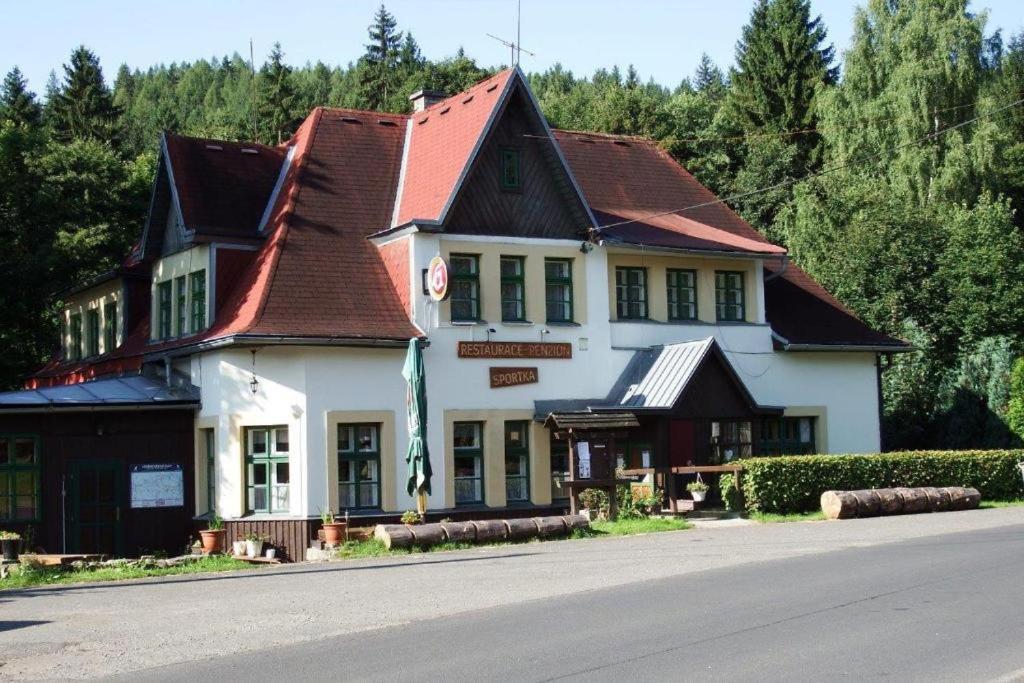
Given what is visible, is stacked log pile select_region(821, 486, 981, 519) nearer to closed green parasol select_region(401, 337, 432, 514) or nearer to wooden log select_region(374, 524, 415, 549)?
closed green parasol select_region(401, 337, 432, 514)

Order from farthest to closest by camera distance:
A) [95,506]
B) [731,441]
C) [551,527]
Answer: [731,441] < [95,506] < [551,527]

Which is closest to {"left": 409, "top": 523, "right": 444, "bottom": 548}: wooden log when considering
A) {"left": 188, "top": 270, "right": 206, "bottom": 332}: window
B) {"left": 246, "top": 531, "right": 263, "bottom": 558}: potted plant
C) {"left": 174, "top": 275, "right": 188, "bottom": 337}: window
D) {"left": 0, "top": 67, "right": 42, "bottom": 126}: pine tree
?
{"left": 246, "top": 531, "right": 263, "bottom": 558}: potted plant

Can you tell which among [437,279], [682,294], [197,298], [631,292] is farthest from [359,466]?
[682,294]

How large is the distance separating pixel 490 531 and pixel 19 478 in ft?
31.4

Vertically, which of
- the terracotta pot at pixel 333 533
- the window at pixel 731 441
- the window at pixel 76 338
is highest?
the window at pixel 76 338

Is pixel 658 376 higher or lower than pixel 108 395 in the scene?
higher

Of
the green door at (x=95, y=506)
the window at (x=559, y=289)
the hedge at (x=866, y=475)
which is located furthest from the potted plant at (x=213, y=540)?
the hedge at (x=866, y=475)

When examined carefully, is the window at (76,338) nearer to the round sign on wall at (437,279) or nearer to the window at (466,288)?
the window at (466,288)

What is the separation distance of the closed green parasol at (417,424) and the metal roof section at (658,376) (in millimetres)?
5551

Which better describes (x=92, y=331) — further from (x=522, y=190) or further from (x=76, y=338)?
(x=522, y=190)

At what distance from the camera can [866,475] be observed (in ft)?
93.4

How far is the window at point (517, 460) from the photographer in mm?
27891

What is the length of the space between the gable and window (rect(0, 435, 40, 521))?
31.2 ft

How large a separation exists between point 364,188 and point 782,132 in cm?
4291
